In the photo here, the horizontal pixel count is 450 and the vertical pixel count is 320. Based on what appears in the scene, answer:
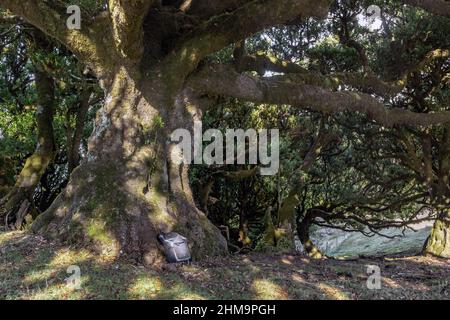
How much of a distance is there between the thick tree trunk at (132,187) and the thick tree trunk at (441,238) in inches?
277

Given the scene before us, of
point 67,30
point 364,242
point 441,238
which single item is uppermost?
point 67,30

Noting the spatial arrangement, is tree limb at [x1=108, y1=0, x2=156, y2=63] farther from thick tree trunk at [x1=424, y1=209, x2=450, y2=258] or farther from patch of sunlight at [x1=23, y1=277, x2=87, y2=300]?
thick tree trunk at [x1=424, y1=209, x2=450, y2=258]

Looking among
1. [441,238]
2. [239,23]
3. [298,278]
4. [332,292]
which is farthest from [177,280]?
[441,238]

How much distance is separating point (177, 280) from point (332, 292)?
1.85 m

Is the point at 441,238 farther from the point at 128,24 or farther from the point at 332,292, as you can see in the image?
the point at 128,24

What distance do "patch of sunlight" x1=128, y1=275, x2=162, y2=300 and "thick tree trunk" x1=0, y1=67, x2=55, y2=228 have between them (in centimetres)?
454

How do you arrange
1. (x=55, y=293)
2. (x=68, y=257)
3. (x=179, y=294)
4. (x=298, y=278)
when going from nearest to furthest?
(x=55, y=293), (x=179, y=294), (x=68, y=257), (x=298, y=278)

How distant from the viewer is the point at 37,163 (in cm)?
934

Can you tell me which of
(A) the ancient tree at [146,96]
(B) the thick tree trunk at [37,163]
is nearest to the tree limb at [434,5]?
(A) the ancient tree at [146,96]

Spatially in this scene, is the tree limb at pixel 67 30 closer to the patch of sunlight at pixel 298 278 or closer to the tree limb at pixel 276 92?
the tree limb at pixel 276 92

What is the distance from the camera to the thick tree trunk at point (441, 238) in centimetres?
1084

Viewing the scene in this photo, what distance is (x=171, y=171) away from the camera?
6.62m
